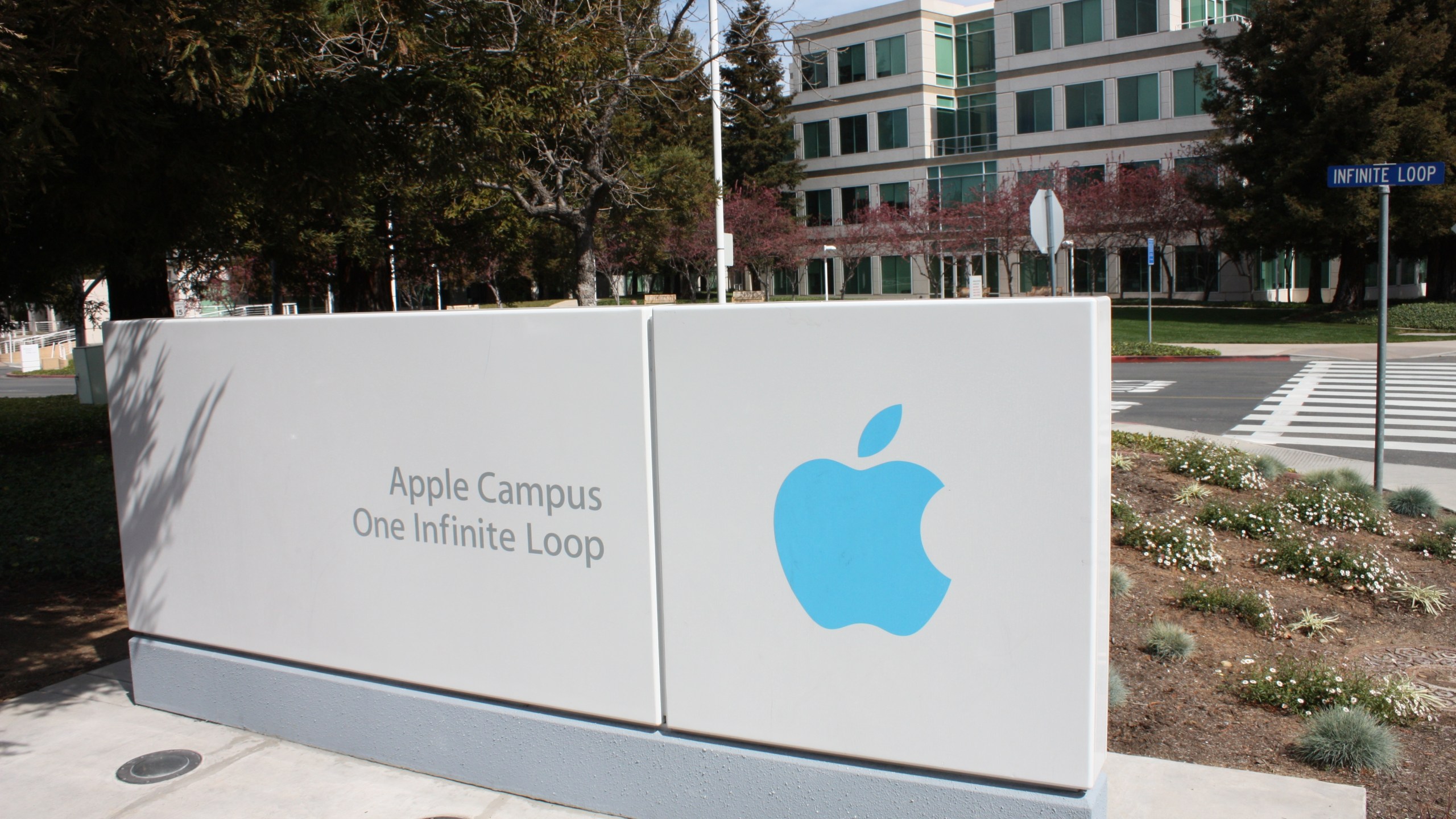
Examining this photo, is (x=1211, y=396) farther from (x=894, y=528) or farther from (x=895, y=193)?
(x=895, y=193)

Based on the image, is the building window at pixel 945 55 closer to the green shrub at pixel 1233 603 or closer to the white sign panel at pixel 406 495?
the green shrub at pixel 1233 603

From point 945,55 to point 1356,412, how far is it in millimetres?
46455

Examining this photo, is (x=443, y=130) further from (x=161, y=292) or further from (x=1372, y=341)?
Answer: (x=1372, y=341)

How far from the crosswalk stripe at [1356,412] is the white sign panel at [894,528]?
11.9 metres

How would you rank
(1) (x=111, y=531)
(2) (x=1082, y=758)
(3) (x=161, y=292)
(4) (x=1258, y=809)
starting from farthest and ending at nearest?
(3) (x=161, y=292), (1) (x=111, y=531), (4) (x=1258, y=809), (2) (x=1082, y=758)

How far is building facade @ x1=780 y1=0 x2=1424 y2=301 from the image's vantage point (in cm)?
5122

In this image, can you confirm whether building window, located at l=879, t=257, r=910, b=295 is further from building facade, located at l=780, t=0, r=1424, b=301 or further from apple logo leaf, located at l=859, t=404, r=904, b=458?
apple logo leaf, located at l=859, t=404, r=904, b=458

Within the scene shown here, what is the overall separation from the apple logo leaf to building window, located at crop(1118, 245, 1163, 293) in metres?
53.8

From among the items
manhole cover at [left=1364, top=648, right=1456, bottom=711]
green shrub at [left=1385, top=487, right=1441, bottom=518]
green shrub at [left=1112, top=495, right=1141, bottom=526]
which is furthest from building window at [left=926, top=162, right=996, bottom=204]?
manhole cover at [left=1364, top=648, right=1456, bottom=711]

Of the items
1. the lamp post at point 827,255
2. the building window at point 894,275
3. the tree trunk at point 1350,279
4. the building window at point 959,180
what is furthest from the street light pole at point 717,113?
the building window at point 894,275

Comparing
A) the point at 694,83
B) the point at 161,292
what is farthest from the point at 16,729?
the point at 694,83

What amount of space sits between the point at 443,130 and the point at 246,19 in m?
2.34

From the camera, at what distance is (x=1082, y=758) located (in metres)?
3.21

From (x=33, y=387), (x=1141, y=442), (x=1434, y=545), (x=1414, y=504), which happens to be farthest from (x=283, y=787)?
(x=33, y=387)
